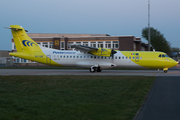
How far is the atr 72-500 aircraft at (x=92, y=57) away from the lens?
26.9 meters

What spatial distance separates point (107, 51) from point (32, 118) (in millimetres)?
21210

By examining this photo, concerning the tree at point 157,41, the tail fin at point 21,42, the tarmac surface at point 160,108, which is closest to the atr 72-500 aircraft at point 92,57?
the tail fin at point 21,42

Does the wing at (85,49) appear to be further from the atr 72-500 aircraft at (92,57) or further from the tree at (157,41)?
the tree at (157,41)

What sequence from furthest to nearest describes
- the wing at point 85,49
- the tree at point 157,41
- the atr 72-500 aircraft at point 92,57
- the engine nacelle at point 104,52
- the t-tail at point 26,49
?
the tree at point 157,41
the t-tail at point 26,49
the engine nacelle at point 104,52
the wing at point 85,49
the atr 72-500 aircraft at point 92,57

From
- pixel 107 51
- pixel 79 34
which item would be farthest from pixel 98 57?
pixel 79 34

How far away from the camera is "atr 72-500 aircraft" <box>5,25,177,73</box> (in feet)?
88.4

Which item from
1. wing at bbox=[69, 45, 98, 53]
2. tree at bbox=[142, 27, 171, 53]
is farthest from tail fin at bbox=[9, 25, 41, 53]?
tree at bbox=[142, 27, 171, 53]

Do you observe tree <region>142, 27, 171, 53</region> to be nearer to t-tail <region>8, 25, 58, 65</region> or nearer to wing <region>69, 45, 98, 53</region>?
wing <region>69, 45, 98, 53</region>

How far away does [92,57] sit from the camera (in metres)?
28.4

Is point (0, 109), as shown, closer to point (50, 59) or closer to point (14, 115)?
point (14, 115)

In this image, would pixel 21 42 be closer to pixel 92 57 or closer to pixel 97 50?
pixel 92 57

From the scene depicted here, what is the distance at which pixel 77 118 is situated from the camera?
267 inches

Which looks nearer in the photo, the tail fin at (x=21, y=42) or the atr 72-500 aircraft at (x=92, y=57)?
the atr 72-500 aircraft at (x=92, y=57)

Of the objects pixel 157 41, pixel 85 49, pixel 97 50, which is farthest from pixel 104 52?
pixel 157 41
